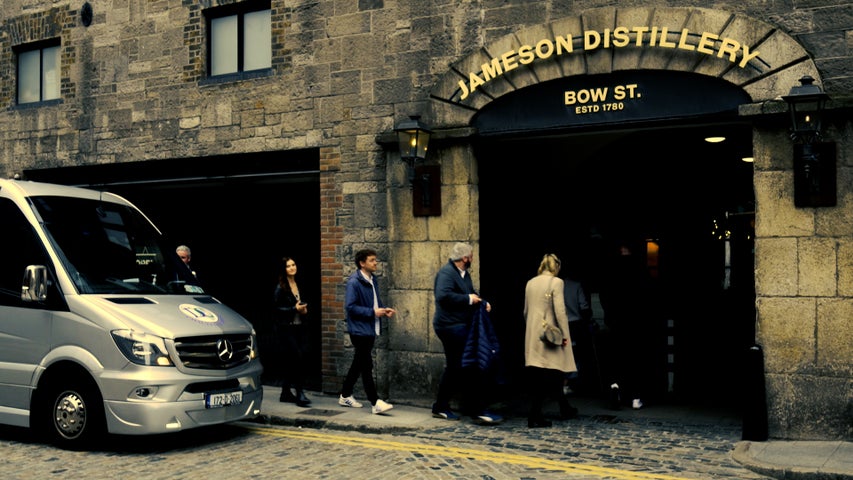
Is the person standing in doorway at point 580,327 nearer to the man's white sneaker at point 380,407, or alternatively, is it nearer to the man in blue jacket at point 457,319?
the man in blue jacket at point 457,319

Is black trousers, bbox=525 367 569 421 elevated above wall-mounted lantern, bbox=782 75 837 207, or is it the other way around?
wall-mounted lantern, bbox=782 75 837 207

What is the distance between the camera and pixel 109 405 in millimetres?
7750

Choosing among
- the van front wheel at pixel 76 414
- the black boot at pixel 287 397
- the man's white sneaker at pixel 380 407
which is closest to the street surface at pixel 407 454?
the van front wheel at pixel 76 414

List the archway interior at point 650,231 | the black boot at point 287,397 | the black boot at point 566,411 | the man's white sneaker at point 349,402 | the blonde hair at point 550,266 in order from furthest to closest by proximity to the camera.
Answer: the archway interior at point 650,231
the black boot at point 287,397
the man's white sneaker at point 349,402
the black boot at point 566,411
the blonde hair at point 550,266

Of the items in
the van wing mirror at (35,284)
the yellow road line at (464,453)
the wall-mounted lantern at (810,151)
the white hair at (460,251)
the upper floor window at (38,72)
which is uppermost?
the upper floor window at (38,72)

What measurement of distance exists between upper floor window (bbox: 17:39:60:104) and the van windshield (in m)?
5.59

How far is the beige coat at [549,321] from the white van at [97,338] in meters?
2.79

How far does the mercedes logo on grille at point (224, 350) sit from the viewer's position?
8.24 meters

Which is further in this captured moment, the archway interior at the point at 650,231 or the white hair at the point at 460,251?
the archway interior at the point at 650,231

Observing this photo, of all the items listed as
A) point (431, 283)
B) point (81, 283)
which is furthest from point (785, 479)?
point (81, 283)

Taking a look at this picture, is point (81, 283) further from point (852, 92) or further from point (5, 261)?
point (852, 92)

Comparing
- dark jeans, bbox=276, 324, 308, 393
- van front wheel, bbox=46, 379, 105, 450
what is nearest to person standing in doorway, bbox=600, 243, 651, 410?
dark jeans, bbox=276, 324, 308, 393

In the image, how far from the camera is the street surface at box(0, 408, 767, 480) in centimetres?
723

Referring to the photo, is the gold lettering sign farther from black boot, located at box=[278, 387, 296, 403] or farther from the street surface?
black boot, located at box=[278, 387, 296, 403]
